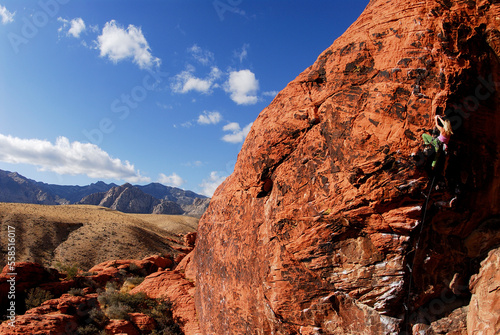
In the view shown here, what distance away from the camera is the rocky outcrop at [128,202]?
157 meters

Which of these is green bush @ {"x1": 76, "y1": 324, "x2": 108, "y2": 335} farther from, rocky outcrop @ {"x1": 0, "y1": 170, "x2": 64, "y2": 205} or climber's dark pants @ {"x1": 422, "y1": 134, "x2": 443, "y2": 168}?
rocky outcrop @ {"x1": 0, "y1": 170, "x2": 64, "y2": 205}

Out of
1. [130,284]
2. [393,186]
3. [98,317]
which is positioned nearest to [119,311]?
[98,317]

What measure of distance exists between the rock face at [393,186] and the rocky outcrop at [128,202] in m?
164

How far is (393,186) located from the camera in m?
4.10

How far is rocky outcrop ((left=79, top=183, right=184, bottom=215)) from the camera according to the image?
515 feet

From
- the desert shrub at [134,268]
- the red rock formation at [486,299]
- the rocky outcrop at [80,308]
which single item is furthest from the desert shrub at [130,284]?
the red rock formation at [486,299]

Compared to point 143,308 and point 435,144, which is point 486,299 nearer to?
point 435,144

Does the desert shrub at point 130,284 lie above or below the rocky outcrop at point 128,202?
below

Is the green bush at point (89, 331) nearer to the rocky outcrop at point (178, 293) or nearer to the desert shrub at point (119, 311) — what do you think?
the desert shrub at point (119, 311)

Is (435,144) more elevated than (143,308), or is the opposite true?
(435,144)

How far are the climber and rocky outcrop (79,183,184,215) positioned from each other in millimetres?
165424

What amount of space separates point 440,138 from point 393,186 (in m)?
0.94

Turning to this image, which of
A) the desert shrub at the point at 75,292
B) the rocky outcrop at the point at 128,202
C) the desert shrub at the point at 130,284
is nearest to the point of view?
the desert shrub at the point at 75,292

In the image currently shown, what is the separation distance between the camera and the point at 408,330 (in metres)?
4.27
